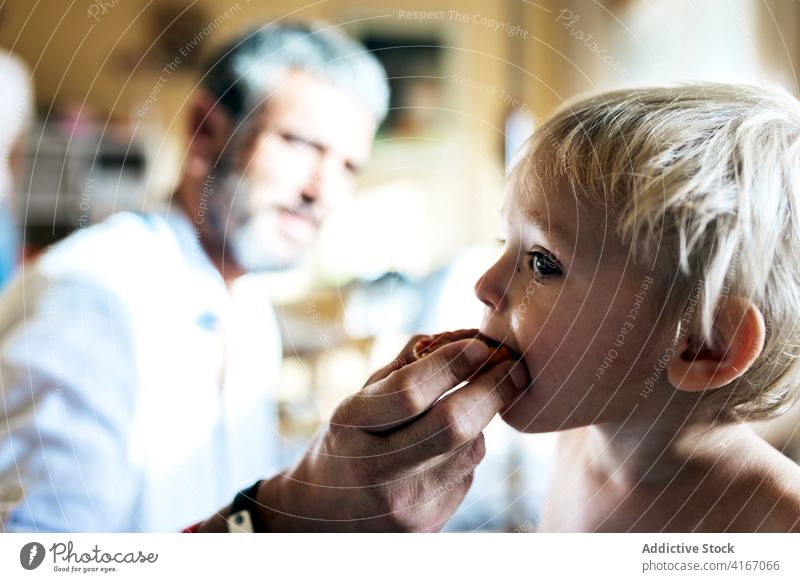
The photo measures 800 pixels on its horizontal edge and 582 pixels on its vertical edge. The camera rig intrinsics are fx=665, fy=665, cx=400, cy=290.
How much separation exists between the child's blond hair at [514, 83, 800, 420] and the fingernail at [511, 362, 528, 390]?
74mm

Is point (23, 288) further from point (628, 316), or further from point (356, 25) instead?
point (628, 316)

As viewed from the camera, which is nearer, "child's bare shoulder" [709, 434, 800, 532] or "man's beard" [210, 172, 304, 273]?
"child's bare shoulder" [709, 434, 800, 532]

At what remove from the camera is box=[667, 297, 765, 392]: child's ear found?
1.07 ft

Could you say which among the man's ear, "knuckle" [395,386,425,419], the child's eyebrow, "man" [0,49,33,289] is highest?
"man" [0,49,33,289]

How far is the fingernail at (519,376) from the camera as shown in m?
0.34

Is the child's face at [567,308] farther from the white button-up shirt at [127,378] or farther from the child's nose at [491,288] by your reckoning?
the white button-up shirt at [127,378]

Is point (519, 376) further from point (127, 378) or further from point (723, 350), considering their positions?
point (127, 378)

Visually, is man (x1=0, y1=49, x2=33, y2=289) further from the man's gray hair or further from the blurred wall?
the man's gray hair

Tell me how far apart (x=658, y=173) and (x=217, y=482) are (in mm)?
431

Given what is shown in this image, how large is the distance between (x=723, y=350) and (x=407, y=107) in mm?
247

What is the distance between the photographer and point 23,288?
459 mm
